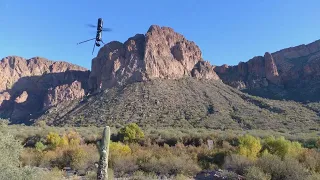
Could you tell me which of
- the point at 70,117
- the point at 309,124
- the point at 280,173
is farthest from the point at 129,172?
the point at 70,117

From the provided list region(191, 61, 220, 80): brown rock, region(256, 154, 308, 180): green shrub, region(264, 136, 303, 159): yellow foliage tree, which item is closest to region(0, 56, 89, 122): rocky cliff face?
region(191, 61, 220, 80): brown rock

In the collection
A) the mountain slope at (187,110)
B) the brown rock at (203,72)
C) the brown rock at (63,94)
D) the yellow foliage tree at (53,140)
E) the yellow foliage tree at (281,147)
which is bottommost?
the yellow foliage tree at (53,140)

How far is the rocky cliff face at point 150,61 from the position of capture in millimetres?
88750

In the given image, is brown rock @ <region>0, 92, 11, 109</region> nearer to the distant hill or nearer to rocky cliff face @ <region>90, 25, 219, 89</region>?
the distant hill

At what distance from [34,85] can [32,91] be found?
5.82 meters

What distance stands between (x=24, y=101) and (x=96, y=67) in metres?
35.6

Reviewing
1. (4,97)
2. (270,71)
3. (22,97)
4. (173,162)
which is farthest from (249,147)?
(4,97)

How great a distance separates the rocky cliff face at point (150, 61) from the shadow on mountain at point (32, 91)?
15662 mm

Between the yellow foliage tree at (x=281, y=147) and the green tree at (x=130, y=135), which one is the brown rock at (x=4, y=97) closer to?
the green tree at (x=130, y=135)

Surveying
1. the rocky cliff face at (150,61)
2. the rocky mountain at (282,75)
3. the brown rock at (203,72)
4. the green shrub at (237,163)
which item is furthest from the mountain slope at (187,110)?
the green shrub at (237,163)

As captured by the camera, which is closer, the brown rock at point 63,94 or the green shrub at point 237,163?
the green shrub at point 237,163

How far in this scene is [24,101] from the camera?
407ft

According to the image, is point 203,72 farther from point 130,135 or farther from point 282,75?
point 130,135

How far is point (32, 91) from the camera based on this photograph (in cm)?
13312
